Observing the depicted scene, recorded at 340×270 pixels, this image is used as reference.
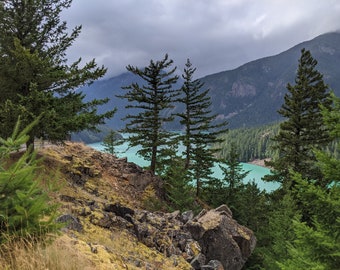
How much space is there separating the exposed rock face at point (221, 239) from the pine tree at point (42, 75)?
342 inches

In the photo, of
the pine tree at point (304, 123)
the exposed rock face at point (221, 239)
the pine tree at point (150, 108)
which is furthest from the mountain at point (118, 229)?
the pine tree at point (304, 123)

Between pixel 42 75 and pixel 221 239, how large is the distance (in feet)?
44.5

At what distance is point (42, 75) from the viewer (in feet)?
48.7

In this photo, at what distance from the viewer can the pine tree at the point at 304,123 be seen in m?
23.9

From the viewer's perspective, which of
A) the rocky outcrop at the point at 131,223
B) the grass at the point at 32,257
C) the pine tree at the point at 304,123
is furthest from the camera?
the pine tree at the point at 304,123

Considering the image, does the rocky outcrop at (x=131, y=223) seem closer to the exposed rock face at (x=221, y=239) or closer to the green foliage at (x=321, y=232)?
the exposed rock face at (x=221, y=239)

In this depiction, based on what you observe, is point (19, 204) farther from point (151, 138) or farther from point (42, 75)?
point (151, 138)

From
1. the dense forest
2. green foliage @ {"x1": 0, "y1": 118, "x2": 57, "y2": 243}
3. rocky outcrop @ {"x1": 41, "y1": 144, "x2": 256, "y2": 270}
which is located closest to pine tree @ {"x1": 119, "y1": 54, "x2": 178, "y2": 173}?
the dense forest

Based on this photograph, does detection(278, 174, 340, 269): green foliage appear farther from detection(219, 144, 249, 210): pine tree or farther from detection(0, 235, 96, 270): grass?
detection(219, 144, 249, 210): pine tree

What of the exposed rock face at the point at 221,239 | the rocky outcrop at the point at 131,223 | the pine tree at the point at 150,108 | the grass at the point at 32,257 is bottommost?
the exposed rock face at the point at 221,239

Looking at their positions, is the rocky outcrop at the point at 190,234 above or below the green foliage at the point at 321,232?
below

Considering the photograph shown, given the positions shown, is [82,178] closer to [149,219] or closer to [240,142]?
[149,219]

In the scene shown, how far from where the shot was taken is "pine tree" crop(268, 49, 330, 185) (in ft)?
78.3

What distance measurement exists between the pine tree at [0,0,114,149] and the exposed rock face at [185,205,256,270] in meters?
8.68
